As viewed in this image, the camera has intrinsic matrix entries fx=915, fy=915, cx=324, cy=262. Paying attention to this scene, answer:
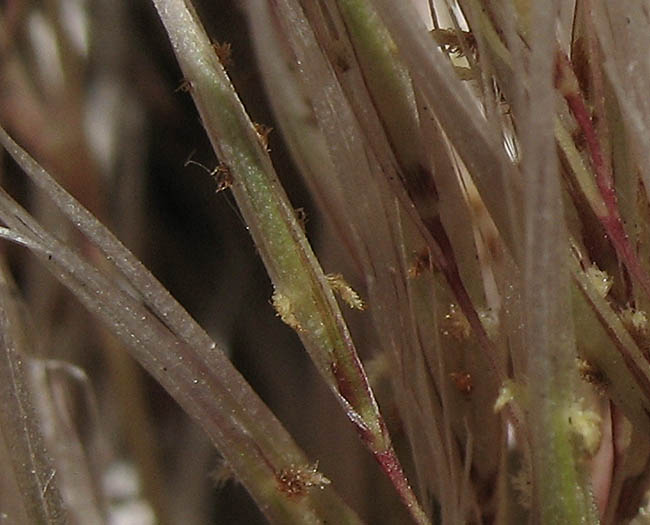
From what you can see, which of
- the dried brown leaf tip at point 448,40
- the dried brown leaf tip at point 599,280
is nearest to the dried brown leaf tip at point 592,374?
the dried brown leaf tip at point 599,280

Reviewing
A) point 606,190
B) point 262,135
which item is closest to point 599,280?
point 606,190

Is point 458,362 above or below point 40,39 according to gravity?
below

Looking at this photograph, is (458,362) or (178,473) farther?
(178,473)

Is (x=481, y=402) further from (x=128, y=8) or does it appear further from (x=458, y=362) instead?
(x=128, y=8)

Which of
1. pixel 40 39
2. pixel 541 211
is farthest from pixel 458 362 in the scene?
pixel 40 39

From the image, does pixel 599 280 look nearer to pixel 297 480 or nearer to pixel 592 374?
pixel 592 374

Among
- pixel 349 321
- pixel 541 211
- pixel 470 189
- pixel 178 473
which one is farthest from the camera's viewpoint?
pixel 178 473

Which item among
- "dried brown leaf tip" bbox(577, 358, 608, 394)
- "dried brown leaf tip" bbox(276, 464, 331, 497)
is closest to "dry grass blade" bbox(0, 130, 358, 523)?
"dried brown leaf tip" bbox(276, 464, 331, 497)

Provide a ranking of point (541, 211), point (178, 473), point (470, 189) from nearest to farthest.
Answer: point (541, 211)
point (470, 189)
point (178, 473)

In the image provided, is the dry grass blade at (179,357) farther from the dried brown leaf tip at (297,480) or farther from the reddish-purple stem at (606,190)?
the reddish-purple stem at (606,190)
